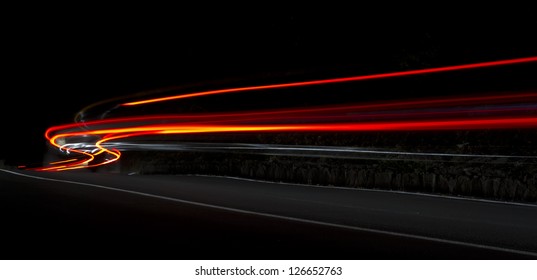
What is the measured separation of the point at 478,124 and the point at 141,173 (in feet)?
41.3

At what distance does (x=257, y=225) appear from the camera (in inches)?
411

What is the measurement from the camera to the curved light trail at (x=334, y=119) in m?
13.9

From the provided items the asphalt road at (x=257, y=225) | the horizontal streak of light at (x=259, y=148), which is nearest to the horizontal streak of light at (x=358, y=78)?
the horizontal streak of light at (x=259, y=148)

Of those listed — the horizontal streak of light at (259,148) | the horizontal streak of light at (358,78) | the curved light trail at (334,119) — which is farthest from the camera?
the horizontal streak of light at (259,148)

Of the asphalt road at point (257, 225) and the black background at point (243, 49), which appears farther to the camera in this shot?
the black background at point (243, 49)

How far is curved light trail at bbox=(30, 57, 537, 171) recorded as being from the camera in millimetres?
13887

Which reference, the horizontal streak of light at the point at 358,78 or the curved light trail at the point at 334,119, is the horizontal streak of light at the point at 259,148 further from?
the horizontal streak of light at the point at 358,78

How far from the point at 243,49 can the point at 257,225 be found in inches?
716

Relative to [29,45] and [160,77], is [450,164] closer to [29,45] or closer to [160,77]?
[160,77]

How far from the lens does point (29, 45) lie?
51938 mm

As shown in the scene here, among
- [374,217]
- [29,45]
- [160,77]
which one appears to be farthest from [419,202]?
[29,45]

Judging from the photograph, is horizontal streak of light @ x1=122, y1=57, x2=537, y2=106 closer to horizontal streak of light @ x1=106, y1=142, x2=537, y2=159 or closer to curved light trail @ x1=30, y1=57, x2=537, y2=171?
curved light trail @ x1=30, y1=57, x2=537, y2=171

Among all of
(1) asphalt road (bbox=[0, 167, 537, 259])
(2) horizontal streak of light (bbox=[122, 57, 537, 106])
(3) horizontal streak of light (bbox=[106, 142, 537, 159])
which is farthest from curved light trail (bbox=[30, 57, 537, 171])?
(1) asphalt road (bbox=[0, 167, 537, 259])

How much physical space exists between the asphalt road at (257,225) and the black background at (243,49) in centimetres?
619
